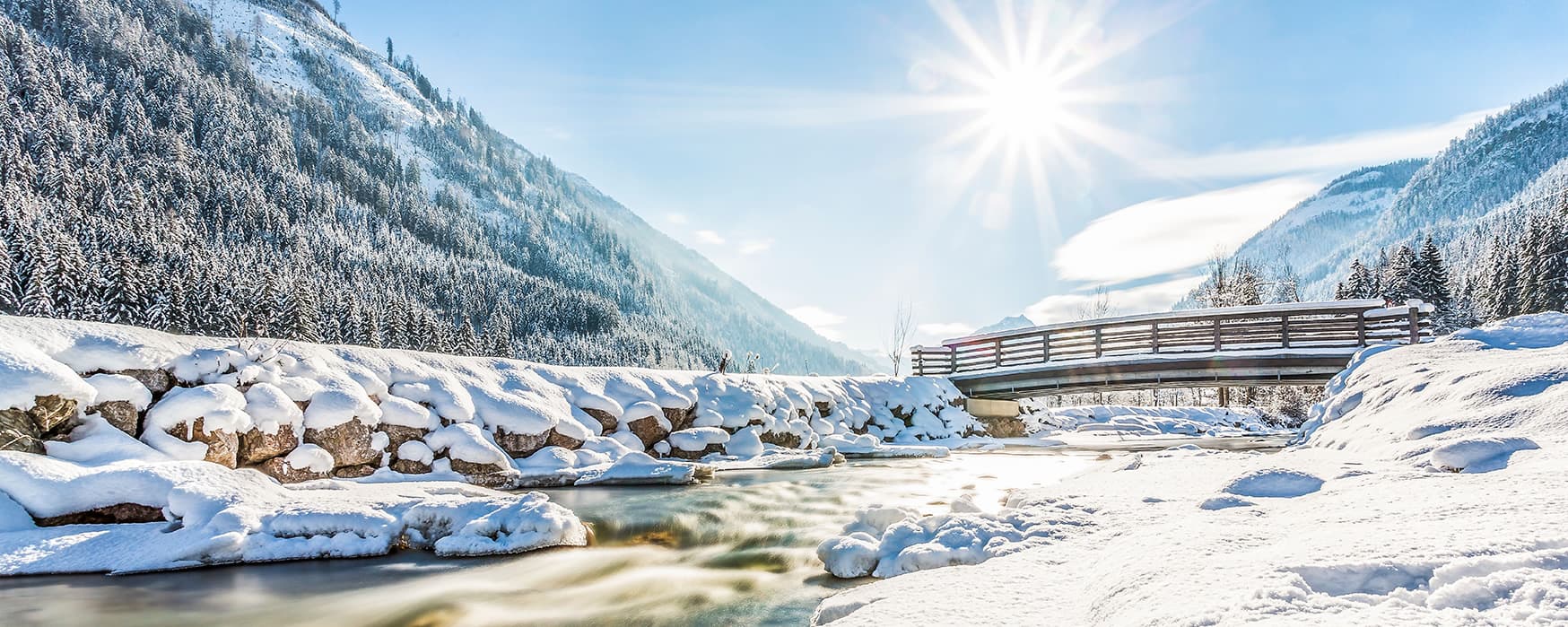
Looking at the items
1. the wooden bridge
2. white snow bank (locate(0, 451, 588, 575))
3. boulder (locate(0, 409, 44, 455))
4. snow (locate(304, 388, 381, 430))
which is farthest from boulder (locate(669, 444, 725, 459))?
the wooden bridge

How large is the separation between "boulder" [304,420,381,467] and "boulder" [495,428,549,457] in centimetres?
178

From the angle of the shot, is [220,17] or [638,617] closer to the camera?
[638,617]

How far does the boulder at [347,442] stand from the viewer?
862cm

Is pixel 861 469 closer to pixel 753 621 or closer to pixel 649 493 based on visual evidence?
pixel 649 493

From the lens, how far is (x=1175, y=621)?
2.07m

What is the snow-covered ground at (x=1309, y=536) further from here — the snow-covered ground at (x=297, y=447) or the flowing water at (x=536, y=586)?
the snow-covered ground at (x=297, y=447)

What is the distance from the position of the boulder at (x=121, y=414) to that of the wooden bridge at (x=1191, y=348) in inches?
743

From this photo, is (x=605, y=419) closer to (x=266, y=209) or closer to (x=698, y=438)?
(x=698, y=438)

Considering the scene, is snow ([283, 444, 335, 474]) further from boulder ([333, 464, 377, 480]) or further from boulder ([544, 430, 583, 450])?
boulder ([544, 430, 583, 450])

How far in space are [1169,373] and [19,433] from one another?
74.9 feet

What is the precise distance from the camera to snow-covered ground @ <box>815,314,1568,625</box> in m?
2.05

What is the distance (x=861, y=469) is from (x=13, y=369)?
11.6m

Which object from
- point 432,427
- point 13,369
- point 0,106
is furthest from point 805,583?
point 0,106

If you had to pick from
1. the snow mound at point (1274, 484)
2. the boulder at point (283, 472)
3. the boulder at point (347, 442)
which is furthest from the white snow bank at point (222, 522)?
the snow mound at point (1274, 484)
